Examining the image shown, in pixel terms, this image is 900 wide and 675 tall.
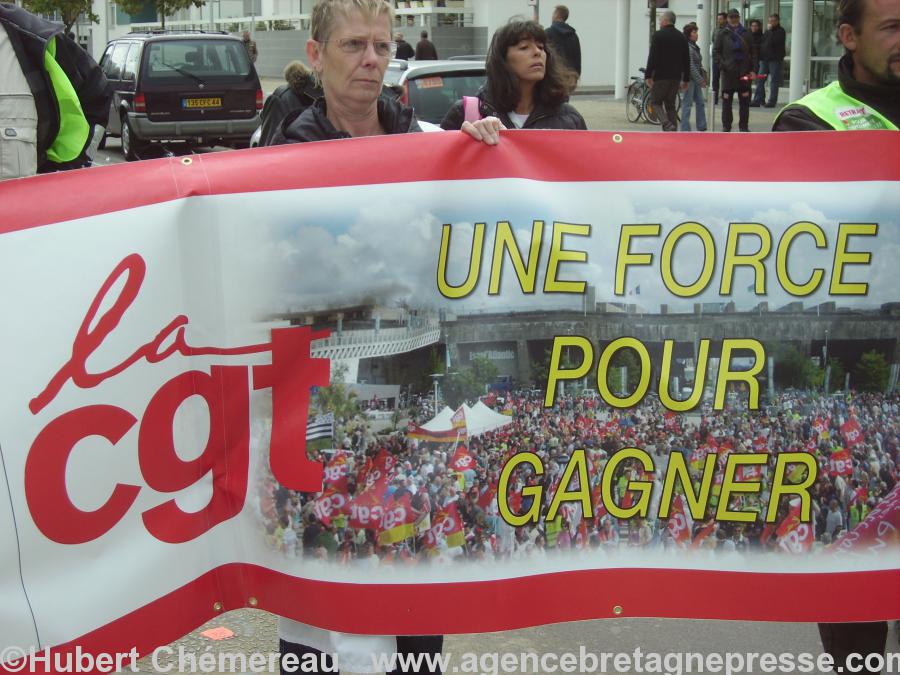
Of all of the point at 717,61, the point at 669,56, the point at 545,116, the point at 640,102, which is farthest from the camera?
the point at 640,102

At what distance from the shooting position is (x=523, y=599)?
2.82m

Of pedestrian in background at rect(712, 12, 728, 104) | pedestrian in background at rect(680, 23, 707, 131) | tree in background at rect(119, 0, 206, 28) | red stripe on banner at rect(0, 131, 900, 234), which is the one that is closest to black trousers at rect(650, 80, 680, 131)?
pedestrian in background at rect(680, 23, 707, 131)

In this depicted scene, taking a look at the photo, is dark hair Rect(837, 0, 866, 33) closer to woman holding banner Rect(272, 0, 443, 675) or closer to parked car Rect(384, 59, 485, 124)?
woman holding banner Rect(272, 0, 443, 675)

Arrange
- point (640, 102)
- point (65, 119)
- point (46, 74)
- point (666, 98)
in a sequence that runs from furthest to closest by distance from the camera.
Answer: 1. point (640, 102)
2. point (666, 98)
3. point (65, 119)
4. point (46, 74)

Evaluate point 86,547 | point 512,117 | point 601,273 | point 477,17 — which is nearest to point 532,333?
point 601,273

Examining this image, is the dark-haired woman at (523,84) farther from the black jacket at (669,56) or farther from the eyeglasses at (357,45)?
the black jacket at (669,56)

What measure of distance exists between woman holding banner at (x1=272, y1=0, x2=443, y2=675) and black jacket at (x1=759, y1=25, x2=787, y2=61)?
76.2ft

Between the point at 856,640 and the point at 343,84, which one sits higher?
the point at 343,84

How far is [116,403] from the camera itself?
8.48 ft

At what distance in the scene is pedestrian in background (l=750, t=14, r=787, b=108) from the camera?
968 inches

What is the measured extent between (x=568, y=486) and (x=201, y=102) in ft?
52.4

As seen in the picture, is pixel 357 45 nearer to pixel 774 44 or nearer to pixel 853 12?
pixel 853 12

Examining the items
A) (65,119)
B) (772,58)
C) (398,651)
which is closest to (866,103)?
(398,651)

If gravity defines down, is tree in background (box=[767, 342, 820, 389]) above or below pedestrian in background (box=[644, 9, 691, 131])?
below
